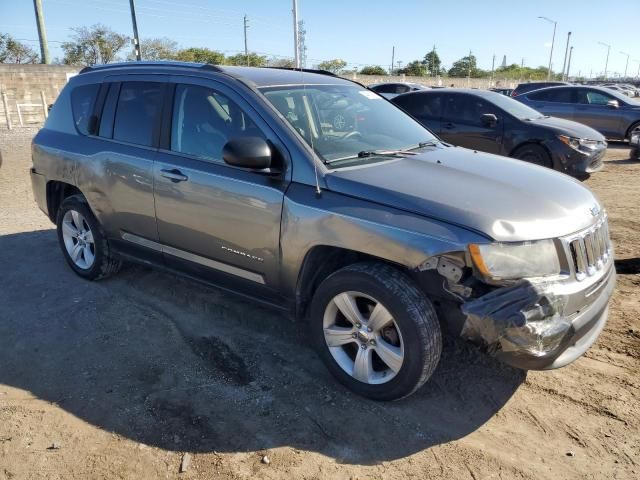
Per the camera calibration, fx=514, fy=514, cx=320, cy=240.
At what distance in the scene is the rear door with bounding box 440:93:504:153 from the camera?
853 cm

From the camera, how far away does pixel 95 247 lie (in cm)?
461

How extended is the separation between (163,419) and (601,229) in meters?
2.82

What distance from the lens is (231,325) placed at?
3.98m

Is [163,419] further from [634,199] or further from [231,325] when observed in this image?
[634,199]

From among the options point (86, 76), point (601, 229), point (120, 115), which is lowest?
point (601, 229)

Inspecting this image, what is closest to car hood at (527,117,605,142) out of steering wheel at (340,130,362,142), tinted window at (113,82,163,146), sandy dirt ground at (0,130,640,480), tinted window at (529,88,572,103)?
sandy dirt ground at (0,130,640,480)

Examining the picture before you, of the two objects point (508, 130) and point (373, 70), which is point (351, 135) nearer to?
point (508, 130)

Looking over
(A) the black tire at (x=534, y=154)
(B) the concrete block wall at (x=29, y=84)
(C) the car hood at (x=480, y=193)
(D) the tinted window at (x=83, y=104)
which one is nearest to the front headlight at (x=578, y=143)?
(A) the black tire at (x=534, y=154)

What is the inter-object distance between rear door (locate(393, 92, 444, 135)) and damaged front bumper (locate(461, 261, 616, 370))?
22.3ft

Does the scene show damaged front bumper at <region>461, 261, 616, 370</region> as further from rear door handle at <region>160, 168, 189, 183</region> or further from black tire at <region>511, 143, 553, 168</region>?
black tire at <region>511, 143, 553, 168</region>

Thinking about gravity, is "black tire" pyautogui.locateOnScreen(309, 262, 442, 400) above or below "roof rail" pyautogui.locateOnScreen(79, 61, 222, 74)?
below

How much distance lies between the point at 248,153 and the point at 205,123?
2.65 feet

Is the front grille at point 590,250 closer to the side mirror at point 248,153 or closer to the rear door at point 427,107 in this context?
the side mirror at point 248,153

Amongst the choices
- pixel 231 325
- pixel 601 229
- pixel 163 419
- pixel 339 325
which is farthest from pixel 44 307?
pixel 601 229
